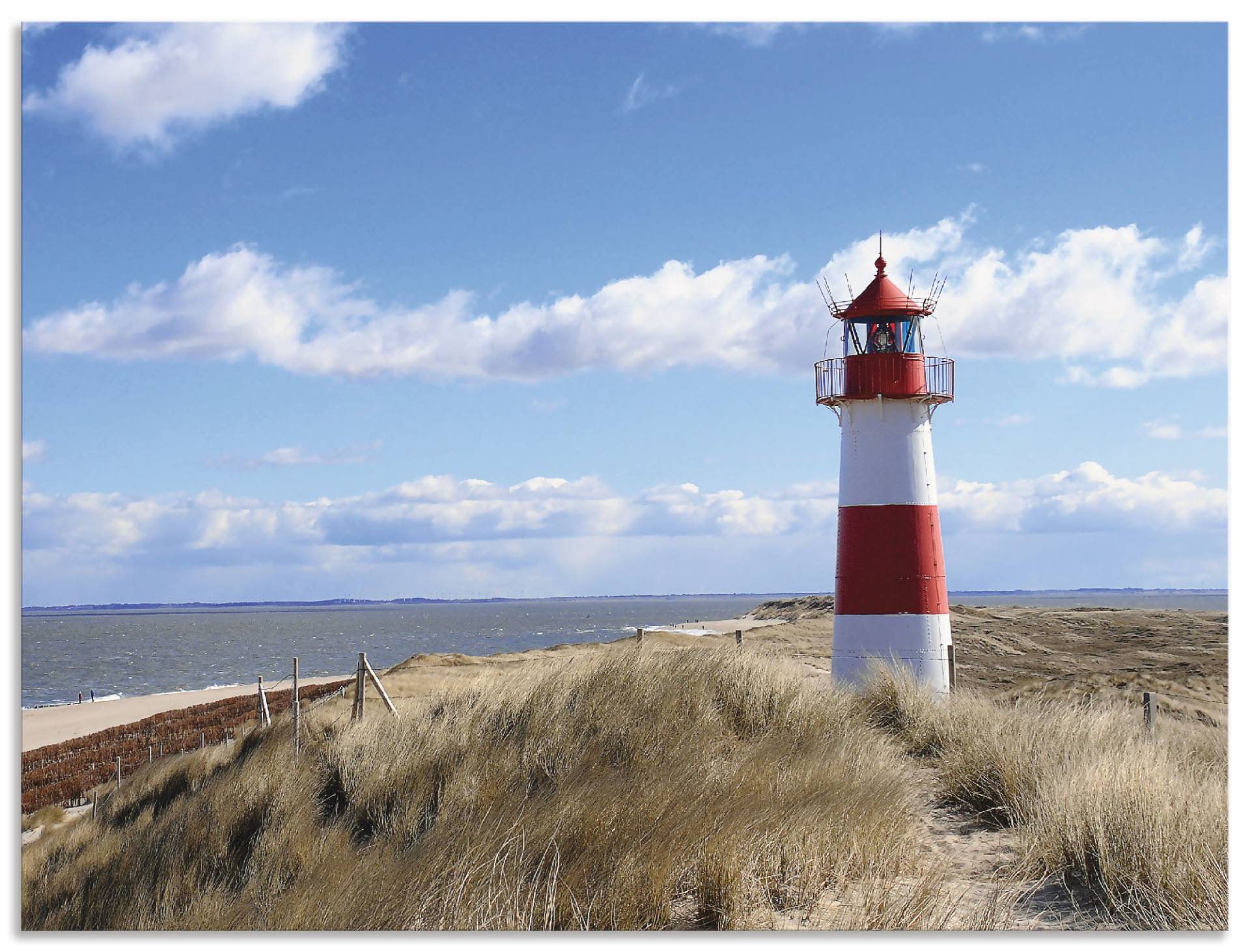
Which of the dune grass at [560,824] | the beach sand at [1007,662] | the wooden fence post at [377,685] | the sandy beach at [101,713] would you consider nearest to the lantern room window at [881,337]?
the beach sand at [1007,662]

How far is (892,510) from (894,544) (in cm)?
34

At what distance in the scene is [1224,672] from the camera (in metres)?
19.2

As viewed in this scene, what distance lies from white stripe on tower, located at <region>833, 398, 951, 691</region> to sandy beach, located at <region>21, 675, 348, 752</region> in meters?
24.0

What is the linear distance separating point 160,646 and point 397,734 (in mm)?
82946

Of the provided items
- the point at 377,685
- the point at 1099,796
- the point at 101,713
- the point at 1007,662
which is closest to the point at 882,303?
the point at 1099,796

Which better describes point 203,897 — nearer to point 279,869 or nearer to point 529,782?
point 279,869

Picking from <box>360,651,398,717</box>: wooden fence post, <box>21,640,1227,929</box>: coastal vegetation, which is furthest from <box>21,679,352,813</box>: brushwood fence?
<box>21,640,1227,929</box>: coastal vegetation

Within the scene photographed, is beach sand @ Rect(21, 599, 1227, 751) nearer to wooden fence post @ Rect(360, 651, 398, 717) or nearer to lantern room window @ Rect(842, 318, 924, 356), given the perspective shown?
wooden fence post @ Rect(360, 651, 398, 717)

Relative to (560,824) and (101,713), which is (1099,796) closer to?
(560,824)

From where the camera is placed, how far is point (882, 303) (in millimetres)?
10117

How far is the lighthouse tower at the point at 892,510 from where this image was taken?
9.81 metres

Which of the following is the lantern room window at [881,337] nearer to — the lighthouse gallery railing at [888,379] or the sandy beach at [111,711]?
the lighthouse gallery railing at [888,379]

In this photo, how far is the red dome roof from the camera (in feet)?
33.1

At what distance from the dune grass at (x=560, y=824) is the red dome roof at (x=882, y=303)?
3.91 meters
